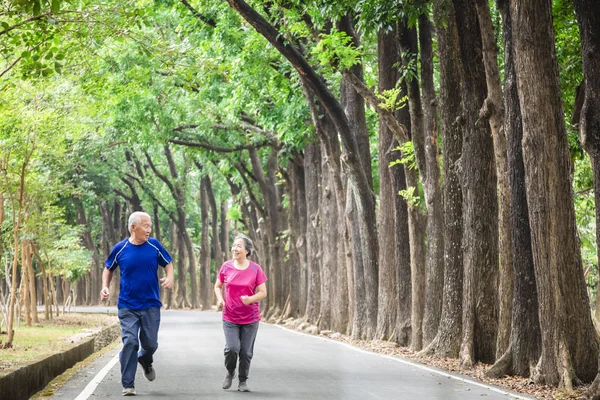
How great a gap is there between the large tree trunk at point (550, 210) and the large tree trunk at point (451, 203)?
3805mm

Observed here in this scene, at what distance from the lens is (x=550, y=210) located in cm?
1144

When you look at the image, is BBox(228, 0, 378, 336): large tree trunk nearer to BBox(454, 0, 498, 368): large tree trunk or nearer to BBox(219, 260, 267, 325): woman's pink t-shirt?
BBox(454, 0, 498, 368): large tree trunk

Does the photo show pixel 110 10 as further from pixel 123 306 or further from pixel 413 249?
pixel 413 249

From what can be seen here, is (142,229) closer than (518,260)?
Yes

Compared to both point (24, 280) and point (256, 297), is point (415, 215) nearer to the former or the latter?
point (256, 297)

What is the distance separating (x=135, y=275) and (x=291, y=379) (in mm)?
2810

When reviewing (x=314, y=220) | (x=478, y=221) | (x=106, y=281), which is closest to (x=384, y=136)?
(x=478, y=221)

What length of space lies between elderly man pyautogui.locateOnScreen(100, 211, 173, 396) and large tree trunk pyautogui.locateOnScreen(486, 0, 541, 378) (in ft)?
16.2

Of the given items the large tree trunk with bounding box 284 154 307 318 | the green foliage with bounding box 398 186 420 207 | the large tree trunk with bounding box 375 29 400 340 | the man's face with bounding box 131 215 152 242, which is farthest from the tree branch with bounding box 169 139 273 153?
the man's face with bounding box 131 215 152 242

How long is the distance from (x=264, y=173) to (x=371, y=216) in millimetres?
16037

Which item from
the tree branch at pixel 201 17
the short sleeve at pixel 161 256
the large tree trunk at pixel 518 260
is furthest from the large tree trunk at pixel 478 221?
the tree branch at pixel 201 17

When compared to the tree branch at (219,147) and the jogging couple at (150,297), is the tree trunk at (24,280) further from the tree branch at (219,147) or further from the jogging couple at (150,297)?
the jogging couple at (150,297)

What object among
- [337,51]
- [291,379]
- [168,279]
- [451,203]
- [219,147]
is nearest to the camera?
[168,279]

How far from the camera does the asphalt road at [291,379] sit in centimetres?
1026
